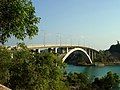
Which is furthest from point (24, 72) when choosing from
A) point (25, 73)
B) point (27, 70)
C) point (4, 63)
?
point (4, 63)

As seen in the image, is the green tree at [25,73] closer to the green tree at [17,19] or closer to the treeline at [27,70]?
the treeline at [27,70]

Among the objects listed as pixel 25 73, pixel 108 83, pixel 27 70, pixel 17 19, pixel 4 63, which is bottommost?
pixel 108 83

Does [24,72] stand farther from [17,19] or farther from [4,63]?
[17,19]

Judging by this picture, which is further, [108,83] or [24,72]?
[108,83]

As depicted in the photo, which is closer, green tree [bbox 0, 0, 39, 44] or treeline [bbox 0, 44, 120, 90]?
green tree [bbox 0, 0, 39, 44]

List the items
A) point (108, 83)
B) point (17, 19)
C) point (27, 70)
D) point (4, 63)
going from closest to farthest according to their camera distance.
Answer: point (17, 19), point (4, 63), point (27, 70), point (108, 83)

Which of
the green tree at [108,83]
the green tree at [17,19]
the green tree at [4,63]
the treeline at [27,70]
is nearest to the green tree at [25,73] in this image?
the treeline at [27,70]

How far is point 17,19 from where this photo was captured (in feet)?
25.6

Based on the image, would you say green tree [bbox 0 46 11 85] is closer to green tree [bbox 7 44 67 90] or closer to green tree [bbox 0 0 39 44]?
green tree [bbox 7 44 67 90]

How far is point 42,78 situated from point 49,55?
2.19 m

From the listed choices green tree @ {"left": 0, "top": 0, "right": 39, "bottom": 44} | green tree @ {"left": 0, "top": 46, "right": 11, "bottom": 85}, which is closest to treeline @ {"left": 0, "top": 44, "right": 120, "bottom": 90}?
green tree @ {"left": 0, "top": 46, "right": 11, "bottom": 85}

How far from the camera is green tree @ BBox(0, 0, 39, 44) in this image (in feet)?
25.4

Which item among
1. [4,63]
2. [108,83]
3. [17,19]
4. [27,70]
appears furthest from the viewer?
[108,83]

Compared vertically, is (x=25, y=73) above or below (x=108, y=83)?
above
